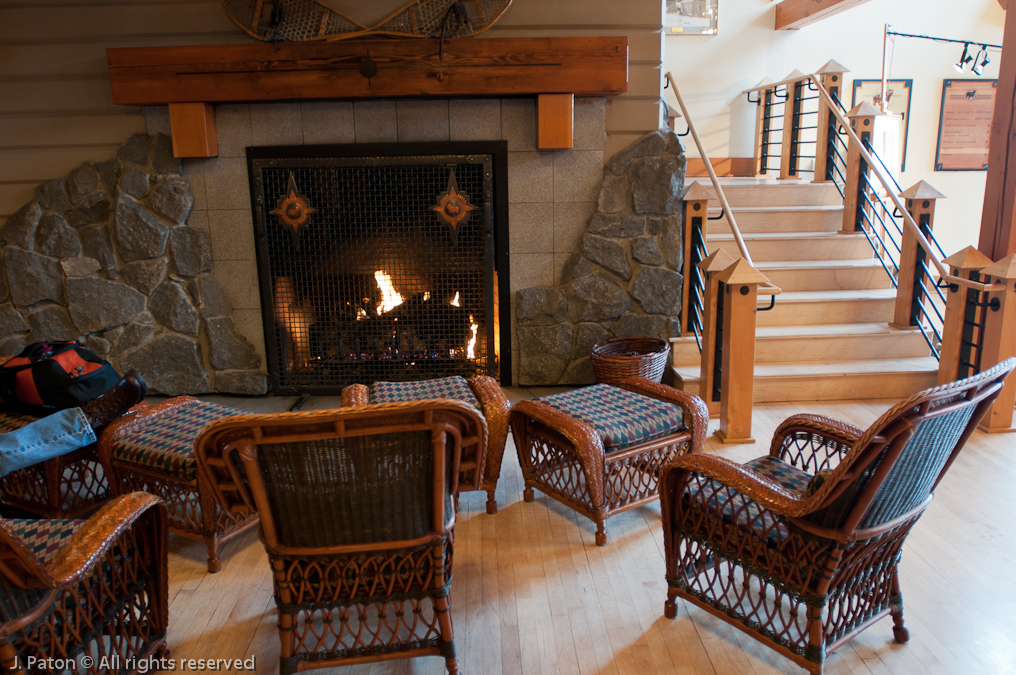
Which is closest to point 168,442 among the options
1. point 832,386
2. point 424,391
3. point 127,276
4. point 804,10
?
point 424,391

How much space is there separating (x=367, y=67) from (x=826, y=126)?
352 cm

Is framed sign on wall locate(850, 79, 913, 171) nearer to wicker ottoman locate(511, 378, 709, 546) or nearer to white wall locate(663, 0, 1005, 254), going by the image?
white wall locate(663, 0, 1005, 254)

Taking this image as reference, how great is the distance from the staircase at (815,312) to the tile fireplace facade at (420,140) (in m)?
0.97

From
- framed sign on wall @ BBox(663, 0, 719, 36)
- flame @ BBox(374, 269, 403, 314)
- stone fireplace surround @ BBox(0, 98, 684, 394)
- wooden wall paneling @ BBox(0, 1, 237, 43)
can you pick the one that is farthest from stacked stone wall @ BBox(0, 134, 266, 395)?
framed sign on wall @ BBox(663, 0, 719, 36)

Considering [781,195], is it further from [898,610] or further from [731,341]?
[898,610]

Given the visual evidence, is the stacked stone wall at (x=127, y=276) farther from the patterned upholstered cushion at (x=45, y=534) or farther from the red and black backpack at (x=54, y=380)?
the patterned upholstered cushion at (x=45, y=534)

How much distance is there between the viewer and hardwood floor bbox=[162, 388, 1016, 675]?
179 cm

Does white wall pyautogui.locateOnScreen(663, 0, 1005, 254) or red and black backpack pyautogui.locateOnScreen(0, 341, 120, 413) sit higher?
white wall pyautogui.locateOnScreen(663, 0, 1005, 254)

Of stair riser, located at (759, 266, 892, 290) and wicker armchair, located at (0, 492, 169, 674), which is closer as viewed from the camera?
wicker armchair, located at (0, 492, 169, 674)

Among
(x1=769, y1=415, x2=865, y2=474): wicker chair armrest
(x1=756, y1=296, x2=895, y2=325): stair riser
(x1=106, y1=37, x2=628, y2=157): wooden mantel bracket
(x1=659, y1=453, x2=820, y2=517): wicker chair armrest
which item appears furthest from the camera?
(x1=756, y1=296, x2=895, y2=325): stair riser

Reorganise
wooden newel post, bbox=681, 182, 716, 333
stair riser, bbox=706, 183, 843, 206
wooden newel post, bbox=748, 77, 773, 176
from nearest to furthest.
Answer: wooden newel post, bbox=681, 182, 716, 333, stair riser, bbox=706, 183, 843, 206, wooden newel post, bbox=748, 77, 773, 176

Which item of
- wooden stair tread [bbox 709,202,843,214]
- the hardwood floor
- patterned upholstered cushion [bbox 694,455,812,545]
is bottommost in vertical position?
the hardwood floor

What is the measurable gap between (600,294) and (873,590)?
7.55ft

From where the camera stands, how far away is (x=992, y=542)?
7.71ft
